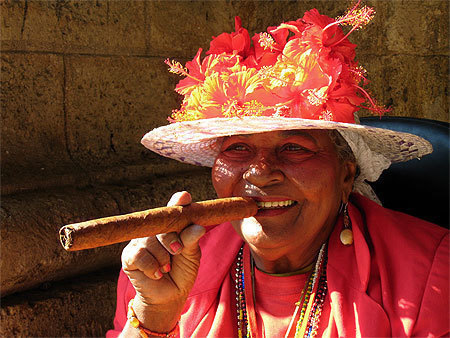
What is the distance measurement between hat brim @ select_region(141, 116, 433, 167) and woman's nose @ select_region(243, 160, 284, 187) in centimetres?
12

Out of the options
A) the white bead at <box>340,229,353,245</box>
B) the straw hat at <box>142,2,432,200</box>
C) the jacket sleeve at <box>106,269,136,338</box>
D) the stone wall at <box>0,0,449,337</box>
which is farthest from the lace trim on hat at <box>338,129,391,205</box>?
the stone wall at <box>0,0,449,337</box>

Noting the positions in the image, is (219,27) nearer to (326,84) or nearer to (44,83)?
(44,83)

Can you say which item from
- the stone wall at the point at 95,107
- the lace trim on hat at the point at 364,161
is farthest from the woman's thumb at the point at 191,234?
the stone wall at the point at 95,107

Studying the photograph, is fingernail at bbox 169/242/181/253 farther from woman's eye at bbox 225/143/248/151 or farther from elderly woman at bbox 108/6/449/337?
woman's eye at bbox 225/143/248/151

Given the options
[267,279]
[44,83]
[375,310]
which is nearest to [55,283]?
[44,83]

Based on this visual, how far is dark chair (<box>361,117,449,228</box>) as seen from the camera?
2377mm

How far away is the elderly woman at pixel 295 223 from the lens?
6.27 ft

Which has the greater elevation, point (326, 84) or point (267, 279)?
point (326, 84)

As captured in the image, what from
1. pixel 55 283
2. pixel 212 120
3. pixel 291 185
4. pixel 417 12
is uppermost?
pixel 417 12

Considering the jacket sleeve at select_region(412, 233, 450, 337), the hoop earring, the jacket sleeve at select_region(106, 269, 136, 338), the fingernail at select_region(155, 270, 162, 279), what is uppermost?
the hoop earring

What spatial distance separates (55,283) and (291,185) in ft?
5.02

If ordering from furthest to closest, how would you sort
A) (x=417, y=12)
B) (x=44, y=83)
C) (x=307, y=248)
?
(x=417, y=12)
(x=44, y=83)
(x=307, y=248)

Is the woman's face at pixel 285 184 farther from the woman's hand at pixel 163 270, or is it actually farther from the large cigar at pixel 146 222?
the woman's hand at pixel 163 270

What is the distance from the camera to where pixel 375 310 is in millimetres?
1932
